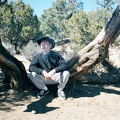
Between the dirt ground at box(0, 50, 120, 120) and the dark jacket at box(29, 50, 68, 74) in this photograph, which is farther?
the dark jacket at box(29, 50, 68, 74)

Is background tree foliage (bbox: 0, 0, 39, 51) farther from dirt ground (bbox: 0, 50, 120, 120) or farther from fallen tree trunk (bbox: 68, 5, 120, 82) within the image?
fallen tree trunk (bbox: 68, 5, 120, 82)

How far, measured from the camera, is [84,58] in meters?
5.66

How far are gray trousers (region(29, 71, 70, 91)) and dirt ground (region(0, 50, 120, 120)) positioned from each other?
30cm

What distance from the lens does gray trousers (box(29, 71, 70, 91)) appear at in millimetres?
5266

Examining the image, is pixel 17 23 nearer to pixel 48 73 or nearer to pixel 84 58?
pixel 84 58

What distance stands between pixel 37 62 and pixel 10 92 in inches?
46.2

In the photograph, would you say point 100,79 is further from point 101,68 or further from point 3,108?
point 3,108

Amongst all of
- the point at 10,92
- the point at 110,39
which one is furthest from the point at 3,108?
the point at 110,39

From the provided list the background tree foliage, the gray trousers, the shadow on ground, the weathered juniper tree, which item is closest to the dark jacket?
the gray trousers

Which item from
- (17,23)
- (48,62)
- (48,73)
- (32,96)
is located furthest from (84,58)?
(17,23)

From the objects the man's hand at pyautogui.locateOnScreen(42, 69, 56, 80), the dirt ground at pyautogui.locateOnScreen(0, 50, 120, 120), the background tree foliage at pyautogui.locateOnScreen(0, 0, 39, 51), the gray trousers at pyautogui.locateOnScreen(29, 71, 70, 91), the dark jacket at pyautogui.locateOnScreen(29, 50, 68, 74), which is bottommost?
the dirt ground at pyautogui.locateOnScreen(0, 50, 120, 120)

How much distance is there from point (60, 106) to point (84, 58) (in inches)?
57.5

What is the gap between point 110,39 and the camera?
A: 551 centimetres

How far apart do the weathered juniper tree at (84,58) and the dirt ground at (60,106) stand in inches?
14.6
